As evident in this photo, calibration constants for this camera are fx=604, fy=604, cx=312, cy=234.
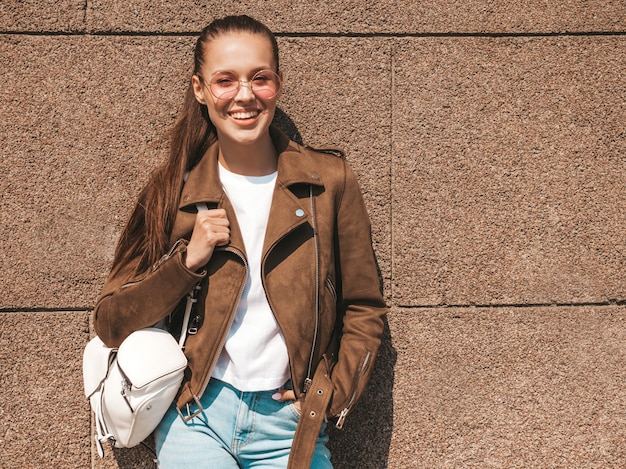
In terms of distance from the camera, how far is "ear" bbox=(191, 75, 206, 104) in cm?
234

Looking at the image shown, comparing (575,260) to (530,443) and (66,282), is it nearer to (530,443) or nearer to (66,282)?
(530,443)

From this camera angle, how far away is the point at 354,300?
2506 mm

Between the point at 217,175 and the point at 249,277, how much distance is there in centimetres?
42

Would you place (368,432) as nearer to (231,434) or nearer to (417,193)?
(231,434)

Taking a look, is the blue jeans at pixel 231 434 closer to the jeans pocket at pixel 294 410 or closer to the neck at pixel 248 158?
the jeans pocket at pixel 294 410

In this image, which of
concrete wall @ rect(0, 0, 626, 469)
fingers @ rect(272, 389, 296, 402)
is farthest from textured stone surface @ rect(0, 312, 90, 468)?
fingers @ rect(272, 389, 296, 402)

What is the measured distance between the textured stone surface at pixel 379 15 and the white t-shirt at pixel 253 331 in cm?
95

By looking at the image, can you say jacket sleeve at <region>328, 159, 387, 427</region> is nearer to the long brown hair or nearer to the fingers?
the fingers

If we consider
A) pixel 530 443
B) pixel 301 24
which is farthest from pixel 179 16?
pixel 530 443

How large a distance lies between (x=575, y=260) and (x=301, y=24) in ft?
5.70

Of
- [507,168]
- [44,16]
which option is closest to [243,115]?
[44,16]

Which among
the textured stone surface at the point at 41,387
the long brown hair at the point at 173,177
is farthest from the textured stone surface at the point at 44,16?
the textured stone surface at the point at 41,387

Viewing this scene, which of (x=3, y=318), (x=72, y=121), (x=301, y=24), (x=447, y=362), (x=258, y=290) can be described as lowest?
(x=447, y=362)

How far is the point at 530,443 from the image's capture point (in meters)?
2.99
